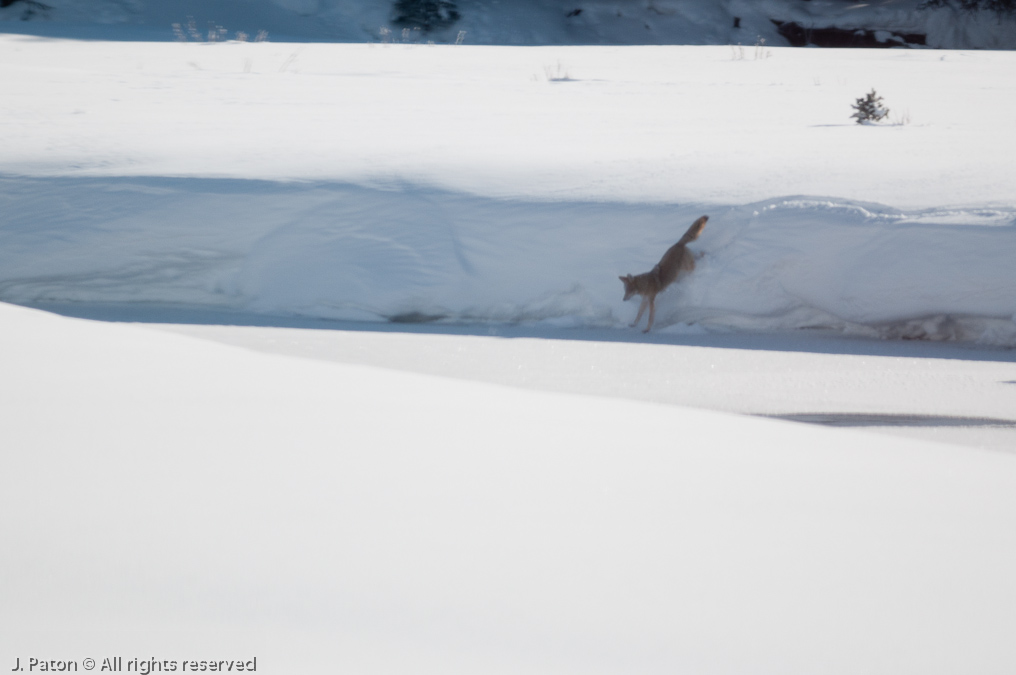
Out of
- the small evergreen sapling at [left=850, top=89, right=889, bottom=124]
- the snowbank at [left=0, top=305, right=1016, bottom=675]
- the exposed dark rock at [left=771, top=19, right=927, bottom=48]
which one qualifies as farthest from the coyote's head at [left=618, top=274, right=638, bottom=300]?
the exposed dark rock at [left=771, top=19, right=927, bottom=48]

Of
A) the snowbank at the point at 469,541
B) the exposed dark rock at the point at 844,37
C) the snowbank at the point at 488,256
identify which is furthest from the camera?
the exposed dark rock at the point at 844,37

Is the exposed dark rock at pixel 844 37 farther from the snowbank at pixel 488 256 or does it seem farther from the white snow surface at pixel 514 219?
the snowbank at pixel 488 256

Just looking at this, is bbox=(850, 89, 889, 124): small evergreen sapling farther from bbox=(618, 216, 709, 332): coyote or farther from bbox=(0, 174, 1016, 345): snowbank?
bbox=(618, 216, 709, 332): coyote

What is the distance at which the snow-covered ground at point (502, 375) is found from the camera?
0.60 metres

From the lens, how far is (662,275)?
7.91ft

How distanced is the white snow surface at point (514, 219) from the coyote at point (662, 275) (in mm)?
50

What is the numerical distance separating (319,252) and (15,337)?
1333 mm

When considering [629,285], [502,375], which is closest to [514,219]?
[629,285]

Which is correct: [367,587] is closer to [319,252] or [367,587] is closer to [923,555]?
[923,555]

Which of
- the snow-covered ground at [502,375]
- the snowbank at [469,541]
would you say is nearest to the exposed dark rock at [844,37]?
the snow-covered ground at [502,375]

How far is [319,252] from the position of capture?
8.60ft

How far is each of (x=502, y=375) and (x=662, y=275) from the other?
74cm

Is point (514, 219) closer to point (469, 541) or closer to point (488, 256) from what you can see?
point (488, 256)

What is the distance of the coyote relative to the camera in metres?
2.39
